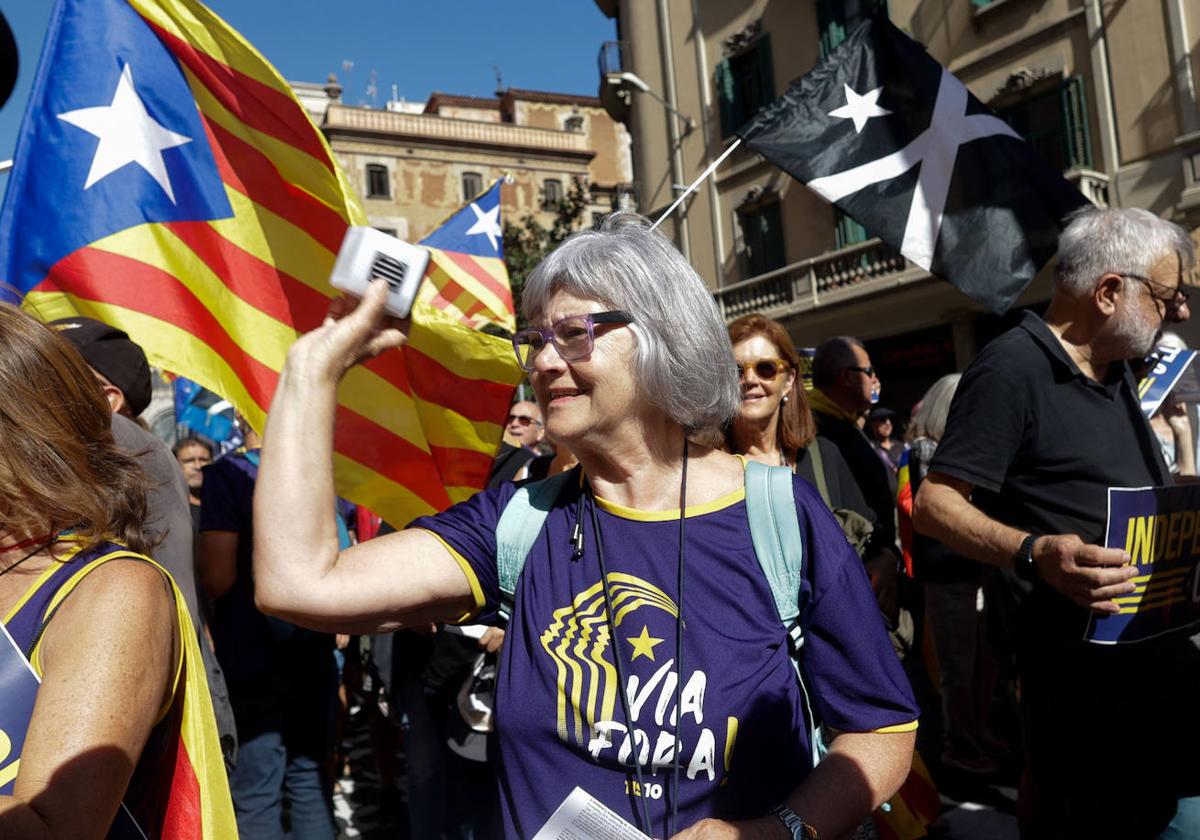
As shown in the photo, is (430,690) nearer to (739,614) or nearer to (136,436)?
(136,436)

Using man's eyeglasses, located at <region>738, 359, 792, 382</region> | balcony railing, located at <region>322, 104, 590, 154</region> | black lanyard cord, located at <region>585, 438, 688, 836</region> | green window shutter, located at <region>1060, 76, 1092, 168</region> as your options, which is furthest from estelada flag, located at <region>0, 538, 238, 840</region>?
balcony railing, located at <region>322, 104, 590, 154</region>

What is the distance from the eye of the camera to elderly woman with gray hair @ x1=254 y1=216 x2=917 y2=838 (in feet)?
A: 5.46

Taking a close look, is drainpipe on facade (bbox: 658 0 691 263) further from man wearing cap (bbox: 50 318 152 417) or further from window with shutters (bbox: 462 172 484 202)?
window with shutters (bbox: 462 172 484 202)

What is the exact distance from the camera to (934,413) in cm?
532

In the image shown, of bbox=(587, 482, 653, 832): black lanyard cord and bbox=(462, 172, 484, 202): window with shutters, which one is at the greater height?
bbox=(462, 172, 484, 202): window with shutters

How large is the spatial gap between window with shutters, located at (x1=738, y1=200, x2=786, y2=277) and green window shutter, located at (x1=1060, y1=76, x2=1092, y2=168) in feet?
17.2

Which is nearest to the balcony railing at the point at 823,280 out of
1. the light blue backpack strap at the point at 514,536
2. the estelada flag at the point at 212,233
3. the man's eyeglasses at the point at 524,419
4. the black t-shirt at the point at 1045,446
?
the man's eyeglasses at the point at 524,419

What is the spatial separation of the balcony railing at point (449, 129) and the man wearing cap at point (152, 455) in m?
35.7

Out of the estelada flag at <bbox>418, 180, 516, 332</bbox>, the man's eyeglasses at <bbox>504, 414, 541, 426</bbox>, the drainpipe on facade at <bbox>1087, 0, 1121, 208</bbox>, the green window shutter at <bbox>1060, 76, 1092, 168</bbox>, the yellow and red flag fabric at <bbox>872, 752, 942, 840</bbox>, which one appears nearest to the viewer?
the yellow and red flag fabric at <bbox>872, 752, 942, 840</bbox>

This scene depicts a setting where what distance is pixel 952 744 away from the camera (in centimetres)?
544

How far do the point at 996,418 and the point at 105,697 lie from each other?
81.3 inches

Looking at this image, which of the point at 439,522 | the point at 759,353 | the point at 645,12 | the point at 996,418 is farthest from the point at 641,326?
the point at 645,12

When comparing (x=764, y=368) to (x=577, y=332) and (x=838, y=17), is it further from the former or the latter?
(x=838, y=17)

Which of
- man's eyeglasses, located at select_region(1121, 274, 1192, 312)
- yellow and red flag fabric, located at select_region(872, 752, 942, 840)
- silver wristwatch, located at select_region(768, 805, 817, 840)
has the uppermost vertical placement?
man's eyeglasses, located at select_region(1121, 274, 1192, 312)
